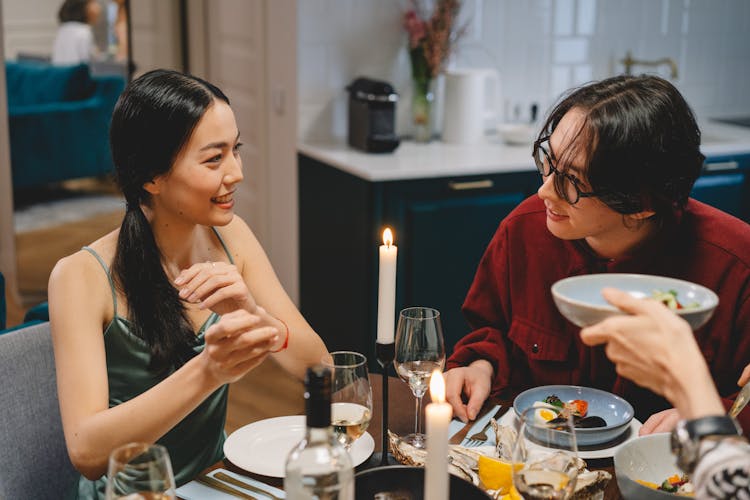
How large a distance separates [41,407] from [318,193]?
76.7 inches

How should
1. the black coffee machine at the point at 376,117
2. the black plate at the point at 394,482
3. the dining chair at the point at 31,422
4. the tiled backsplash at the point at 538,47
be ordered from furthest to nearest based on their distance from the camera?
the tiled backsplash at the point at 538,47
the black coffee machine at the point at 376,117
the dining chair at the point at 31,422
the black plate at the point at 394,482

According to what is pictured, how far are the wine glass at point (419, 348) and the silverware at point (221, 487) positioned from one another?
28 cm

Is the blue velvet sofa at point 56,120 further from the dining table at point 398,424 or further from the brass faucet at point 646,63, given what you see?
the dining table at point 398,424

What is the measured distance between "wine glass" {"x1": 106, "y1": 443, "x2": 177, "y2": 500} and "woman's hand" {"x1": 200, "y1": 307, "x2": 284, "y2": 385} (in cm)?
28

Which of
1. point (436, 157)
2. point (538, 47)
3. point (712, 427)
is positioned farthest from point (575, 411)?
point (538, 47)

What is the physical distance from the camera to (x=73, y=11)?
427 cm

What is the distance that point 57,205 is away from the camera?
17.0 feet

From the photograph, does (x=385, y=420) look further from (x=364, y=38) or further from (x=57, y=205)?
(x=57, y=205)

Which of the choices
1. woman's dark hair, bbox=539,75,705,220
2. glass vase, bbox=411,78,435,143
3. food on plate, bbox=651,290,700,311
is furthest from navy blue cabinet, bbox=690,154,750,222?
food on plate, bbox=651,290,700,311

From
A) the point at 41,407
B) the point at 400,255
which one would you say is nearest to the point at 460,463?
the point at 41,407

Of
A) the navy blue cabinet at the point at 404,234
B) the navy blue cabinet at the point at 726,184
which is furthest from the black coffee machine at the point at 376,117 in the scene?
the navy blue cabinet at the point at 726,184

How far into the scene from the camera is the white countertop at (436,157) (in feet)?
10.3

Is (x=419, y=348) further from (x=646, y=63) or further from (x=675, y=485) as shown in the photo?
(x=646, y=63)

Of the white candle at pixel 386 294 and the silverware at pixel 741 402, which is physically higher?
the white candle at pixel 386 294
